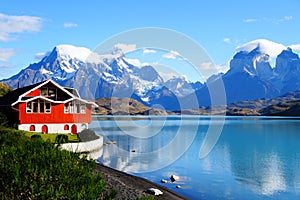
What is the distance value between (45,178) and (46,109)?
51.8m

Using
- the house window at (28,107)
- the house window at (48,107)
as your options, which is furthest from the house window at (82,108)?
the house window at (28,107)

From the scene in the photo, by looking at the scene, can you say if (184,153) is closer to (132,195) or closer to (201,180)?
(201,180)

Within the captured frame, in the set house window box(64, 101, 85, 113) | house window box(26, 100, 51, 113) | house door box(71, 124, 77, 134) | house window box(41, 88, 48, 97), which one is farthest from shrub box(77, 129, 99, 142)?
house window box(41, 88, 48, 97)

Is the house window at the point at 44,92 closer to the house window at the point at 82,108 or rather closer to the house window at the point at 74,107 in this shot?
the house window at the point at 74,107

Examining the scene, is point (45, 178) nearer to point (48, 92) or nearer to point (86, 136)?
point (86, 136)

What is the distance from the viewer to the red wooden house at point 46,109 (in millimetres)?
55312

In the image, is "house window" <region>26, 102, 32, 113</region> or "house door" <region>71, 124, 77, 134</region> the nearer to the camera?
"house window" <region>26, 102, 32, 113</region>

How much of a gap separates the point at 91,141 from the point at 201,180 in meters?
21.3

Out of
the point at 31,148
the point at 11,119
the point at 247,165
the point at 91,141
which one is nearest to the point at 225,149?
the point at 247,165

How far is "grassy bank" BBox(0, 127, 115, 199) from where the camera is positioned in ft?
27.1

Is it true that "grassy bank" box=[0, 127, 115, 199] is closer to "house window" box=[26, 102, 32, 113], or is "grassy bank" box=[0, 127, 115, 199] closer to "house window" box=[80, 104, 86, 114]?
"house window" box=[26, 102, 32, 113]

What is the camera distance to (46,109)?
58281 mm

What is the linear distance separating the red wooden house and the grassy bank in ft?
154

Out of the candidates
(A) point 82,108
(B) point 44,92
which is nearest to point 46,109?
(B) point 44,92
